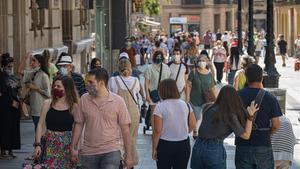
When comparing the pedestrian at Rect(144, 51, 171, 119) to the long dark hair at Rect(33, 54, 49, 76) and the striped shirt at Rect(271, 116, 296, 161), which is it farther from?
the striped shirt at Rect(271, 116, 296, 161)

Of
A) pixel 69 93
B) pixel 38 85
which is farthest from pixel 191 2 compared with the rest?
pixel 69 93

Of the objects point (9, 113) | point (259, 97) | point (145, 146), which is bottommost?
point (145, 146)

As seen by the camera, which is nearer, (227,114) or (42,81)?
(227,114)

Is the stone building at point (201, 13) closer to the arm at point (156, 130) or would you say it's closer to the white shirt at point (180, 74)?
the white shirt at point (180, 74)

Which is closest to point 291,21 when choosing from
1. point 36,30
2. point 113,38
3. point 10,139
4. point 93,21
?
Result: point 113,38

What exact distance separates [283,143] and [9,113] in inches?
222

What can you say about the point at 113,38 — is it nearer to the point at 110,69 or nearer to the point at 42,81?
the point at 110,69

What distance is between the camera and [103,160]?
28.8 ft

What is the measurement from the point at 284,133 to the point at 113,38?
29.7 m

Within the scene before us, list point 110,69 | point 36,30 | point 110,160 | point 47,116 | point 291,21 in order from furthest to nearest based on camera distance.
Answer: point 291,21, point 110,69, point 36,30, point 47,116, point 110,160

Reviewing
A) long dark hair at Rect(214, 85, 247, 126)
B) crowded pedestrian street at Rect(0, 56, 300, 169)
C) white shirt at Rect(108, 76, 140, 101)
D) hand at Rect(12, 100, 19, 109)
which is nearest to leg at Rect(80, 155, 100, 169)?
long dark hair at Rect(214, 85, 247, 126)

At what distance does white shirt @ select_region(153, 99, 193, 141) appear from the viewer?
32.0ft

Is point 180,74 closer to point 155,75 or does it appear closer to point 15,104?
point 155,75

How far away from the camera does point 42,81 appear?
1356 centimetres
